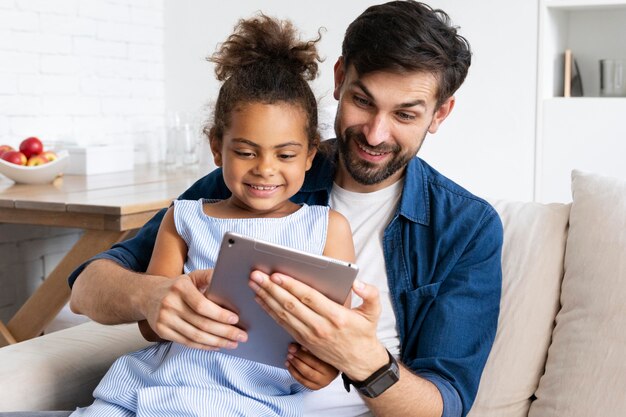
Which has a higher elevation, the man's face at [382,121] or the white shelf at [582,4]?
the white shelf at [582,4]

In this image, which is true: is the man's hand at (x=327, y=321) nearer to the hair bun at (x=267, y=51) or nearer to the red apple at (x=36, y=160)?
the hair bun at (x=267, y=51)

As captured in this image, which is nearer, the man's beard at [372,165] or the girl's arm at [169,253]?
the girl's arm at [169,253]

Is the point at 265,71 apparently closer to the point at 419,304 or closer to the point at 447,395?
the point at 419,304

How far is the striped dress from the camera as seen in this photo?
58.0 inches

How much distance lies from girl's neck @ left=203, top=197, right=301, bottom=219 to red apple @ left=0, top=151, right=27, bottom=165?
170 centimetres

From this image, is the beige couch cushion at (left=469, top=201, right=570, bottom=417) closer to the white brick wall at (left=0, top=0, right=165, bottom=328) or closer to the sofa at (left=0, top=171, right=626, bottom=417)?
the sofa at (left=0, top=171, right=626, bottom=417)

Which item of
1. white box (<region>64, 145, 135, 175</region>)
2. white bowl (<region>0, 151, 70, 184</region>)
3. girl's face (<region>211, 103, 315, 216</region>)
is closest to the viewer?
girl's face (<region>211, 103, 315, 216</region>)

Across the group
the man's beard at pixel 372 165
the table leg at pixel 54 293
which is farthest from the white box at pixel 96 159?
the man's beard at pixel 372 165

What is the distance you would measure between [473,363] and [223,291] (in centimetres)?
54

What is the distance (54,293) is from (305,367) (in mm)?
1644

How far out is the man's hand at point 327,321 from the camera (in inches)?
49.6

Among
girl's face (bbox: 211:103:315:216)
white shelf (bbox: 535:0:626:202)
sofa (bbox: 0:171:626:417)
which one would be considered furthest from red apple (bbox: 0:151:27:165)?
white shelf (bbox: 535:0:626:202)

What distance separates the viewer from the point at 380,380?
1448 mm

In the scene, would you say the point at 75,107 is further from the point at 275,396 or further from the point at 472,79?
the point at 275,396
